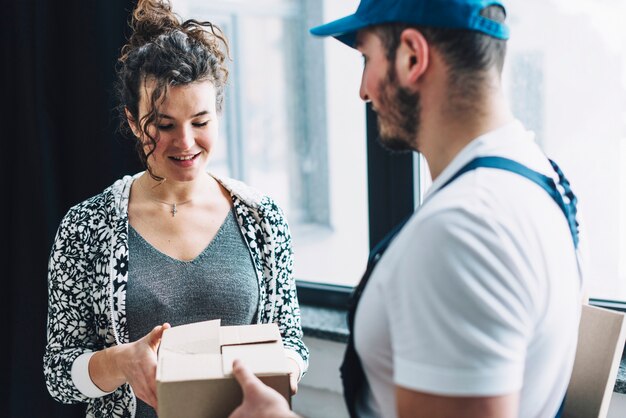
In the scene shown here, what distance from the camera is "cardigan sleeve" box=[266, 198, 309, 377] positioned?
1.51 metres

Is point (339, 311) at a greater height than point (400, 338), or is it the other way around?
point (400, 338)

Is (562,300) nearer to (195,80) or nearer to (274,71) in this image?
(195,80)

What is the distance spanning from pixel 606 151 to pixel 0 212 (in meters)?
1.83

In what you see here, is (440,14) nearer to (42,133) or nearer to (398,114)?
(398,114)

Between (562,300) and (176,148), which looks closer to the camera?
(562,300)

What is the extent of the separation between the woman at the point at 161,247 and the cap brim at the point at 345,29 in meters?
0.47

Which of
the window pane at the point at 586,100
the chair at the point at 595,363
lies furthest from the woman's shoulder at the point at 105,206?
the window pane at the point at 586,100

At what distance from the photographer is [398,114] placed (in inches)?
35.3

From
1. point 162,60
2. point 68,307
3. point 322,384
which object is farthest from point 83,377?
point 322,384

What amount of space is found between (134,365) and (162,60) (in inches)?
25.1

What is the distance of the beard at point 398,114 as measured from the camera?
88 cm

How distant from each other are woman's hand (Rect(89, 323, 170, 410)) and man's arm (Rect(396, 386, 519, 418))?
A: 1.89 ft

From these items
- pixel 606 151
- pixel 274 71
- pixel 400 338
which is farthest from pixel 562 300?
pixel 274 71

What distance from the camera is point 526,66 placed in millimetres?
1886
